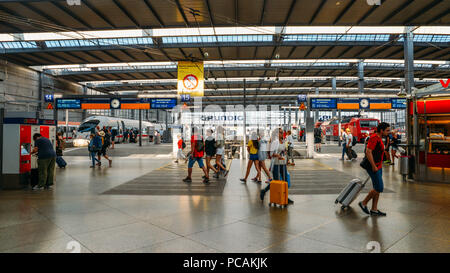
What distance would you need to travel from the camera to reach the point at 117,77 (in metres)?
31.8

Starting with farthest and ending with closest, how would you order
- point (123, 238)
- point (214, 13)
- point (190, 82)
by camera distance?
point (190, 82), point (214, 13), point (123, 238)

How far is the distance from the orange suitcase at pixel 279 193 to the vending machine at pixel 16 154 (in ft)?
23.0

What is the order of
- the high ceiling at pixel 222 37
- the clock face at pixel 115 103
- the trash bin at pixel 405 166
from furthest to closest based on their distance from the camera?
the clock face at pixel 115 103, the high ceiling at pixel 222 37, the trash bin at pixel 405 166

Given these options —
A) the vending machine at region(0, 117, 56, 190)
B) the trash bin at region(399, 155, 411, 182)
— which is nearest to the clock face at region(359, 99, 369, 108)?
the trash bin at region(399, 155, 411, 182)

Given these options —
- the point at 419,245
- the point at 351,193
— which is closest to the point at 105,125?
the point at 351,193

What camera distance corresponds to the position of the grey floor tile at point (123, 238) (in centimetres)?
343

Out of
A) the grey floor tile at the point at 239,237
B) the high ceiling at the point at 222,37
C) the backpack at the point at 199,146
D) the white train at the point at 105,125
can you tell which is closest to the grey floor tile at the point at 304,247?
the grey floor tile at the point at 239,237

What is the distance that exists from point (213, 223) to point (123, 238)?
1437 mm

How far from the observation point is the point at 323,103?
19484mm

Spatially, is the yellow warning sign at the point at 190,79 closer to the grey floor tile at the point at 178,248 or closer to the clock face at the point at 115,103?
the clock face at the point at 115,103

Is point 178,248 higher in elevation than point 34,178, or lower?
lower

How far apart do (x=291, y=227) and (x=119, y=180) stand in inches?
257

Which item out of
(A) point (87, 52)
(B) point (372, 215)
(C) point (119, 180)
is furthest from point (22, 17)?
(B) point (372, 215)

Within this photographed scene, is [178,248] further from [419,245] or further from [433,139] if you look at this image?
[433,139]
